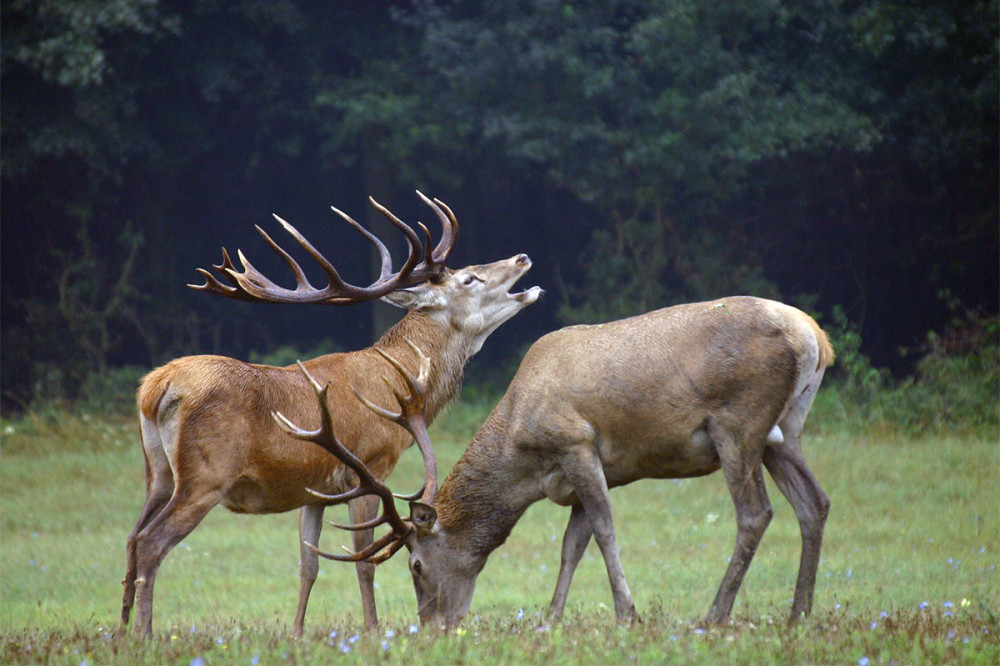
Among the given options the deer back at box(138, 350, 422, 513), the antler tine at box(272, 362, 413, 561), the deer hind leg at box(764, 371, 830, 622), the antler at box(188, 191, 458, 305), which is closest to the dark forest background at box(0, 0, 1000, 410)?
the antler at box(188, 191, 458, 305)

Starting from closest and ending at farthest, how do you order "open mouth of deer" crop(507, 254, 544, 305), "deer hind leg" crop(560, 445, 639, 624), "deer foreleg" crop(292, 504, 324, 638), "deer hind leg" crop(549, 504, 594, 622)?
1. "deer hind leg" crop(560, 445, 639, 624)
2. "deer hind leg" crop(549, 504, 594, 622)
3. "deer foreleg" crop(292, 504, 324, 638)
4. "open mouth of deer" crop(507, 254, 544, 305)

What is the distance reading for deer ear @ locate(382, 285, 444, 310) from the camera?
289 inches

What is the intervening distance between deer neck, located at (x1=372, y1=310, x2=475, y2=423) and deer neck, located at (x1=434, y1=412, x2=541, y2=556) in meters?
0.80

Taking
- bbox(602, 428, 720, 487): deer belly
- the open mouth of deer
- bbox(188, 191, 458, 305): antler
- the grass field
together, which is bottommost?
the grass field

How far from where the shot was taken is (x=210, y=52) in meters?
17.1

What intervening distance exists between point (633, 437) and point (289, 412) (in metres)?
1.85

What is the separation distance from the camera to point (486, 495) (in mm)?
6488

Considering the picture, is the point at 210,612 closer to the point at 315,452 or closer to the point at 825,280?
the point at 315,452

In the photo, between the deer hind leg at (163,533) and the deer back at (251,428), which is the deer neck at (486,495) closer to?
the deer back at (251,428)

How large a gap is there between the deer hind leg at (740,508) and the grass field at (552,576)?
0.48 ft

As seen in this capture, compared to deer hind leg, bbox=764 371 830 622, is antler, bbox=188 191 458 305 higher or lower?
Result: higher

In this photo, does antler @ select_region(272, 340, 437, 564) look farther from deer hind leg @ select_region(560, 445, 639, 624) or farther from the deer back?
deer hind leg @ select_region(560, 445, 639, 624)

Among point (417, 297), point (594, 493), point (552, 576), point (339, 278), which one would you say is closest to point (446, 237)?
point (417, 297)

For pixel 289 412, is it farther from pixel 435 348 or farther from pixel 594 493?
pixel 594 493
